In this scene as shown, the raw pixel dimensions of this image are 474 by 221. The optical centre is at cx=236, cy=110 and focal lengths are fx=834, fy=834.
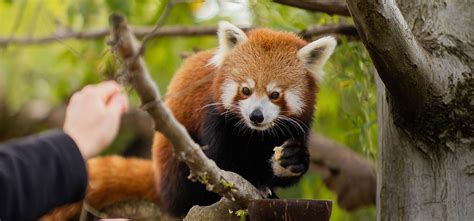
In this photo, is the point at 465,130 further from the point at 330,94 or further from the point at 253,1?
the point at 330,94

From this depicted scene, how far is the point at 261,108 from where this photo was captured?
11.7ft

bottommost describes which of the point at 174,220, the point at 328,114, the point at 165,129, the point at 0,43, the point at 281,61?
the point at 328,114

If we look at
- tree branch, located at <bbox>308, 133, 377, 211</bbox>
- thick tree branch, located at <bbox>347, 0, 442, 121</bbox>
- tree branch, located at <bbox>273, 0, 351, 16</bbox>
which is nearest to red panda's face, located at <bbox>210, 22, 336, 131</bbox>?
tree branch, located at <bbox>273, 0, 351, 16</bbox>

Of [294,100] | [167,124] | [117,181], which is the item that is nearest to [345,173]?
[117,181]

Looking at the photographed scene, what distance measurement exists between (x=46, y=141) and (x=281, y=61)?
1.90 metres

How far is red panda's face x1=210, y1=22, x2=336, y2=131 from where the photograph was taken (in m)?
3.61

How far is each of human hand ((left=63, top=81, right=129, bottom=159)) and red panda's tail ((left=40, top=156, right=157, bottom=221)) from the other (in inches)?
86.0

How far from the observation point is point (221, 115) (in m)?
3.61

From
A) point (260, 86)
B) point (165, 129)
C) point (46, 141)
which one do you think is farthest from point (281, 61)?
point (46, 141)

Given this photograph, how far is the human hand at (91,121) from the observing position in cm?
202

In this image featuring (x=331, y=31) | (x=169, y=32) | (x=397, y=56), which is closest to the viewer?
(x=397, y=56)

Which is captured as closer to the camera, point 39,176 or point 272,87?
point 39,176

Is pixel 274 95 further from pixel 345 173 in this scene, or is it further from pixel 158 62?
pixel 158 62

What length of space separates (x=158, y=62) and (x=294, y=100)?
301 cm
